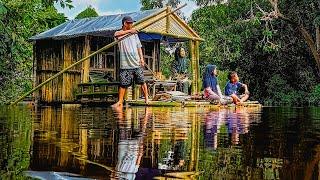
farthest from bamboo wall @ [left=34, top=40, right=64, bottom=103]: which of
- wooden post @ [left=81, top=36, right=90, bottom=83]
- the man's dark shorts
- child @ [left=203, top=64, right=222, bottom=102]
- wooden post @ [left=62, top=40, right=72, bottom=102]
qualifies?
the man's dark shorts

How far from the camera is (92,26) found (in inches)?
691

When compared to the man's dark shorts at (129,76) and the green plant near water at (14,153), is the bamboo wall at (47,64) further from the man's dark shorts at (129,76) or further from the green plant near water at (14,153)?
the green plant near water at (14,153)

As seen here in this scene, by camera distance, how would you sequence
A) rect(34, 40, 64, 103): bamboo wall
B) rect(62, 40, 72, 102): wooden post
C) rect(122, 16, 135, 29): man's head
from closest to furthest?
rect(122, 16, 135, 29): man's head < rect(62, 40, 72, 102): wooden post < rect(34, 40, 64, 103): bamboo wall

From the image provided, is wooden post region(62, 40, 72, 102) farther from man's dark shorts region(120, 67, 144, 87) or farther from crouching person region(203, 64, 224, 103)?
man's dark shorts region(120, 67, 144, 87)

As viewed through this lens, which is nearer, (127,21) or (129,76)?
(127,21)

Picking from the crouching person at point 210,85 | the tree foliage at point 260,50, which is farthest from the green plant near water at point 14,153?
the tree foliage at point 260,50

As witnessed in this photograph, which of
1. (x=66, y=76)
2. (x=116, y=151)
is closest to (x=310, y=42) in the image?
(x=66, y=76)

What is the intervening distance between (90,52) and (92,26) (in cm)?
104

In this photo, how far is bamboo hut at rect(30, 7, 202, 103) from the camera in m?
16.5

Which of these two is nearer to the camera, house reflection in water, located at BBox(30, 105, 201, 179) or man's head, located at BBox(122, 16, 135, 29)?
A: house reflection in water, located at BBox(30, 105, 201, 179)

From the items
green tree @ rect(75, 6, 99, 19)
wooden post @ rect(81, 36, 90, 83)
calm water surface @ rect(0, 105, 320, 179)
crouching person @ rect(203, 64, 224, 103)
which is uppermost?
green tree @ rect(75, 6, 99, 19)

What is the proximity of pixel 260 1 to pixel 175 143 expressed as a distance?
97.6ft

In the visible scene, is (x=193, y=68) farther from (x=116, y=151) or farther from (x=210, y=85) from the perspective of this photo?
(x=116, y=151)

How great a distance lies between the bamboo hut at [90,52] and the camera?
16.5 meters
